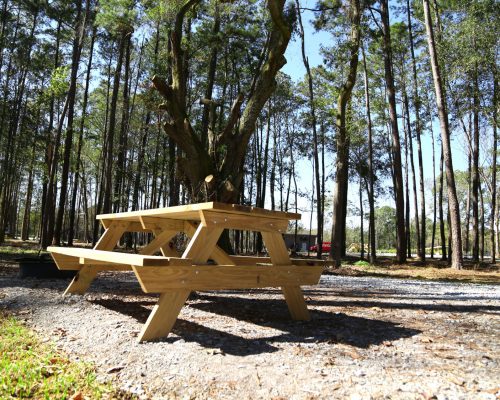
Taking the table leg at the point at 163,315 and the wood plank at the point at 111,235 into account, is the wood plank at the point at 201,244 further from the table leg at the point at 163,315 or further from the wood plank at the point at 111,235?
the wood plank at the point at 111,235

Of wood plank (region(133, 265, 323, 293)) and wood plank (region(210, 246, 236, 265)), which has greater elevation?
wood plank (region(210, 246, 236, 265))

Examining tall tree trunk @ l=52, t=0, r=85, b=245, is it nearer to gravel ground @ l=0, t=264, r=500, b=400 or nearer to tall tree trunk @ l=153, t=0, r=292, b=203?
tall tree trunk @ l=153, t=0, r=292, b=203

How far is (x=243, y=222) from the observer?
3.28 m

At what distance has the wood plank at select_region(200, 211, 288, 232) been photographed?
9.96 feet

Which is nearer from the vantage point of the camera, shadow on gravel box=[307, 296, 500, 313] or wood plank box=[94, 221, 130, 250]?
shadow on gravel box=[307, 296, 500, 313]

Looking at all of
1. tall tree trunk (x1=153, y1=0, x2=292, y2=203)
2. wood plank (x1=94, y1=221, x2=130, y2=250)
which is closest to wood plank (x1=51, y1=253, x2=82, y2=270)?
wood plank (x1=94, y1=221, x2=130, y2=250)

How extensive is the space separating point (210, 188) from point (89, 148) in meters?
30.7

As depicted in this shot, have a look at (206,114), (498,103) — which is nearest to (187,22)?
(206,114)

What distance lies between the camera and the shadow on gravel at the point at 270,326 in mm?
2901

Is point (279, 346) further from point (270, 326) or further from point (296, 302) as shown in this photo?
point (296, 302)

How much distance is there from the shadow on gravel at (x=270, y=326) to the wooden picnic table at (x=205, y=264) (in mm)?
258

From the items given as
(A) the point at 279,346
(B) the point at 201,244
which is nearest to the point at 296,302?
(A) the point at 279,346

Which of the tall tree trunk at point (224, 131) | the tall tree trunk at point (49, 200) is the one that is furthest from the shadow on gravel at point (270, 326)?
the tall tree trunk at point (49, 200)

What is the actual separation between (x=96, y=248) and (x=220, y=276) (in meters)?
2.29
